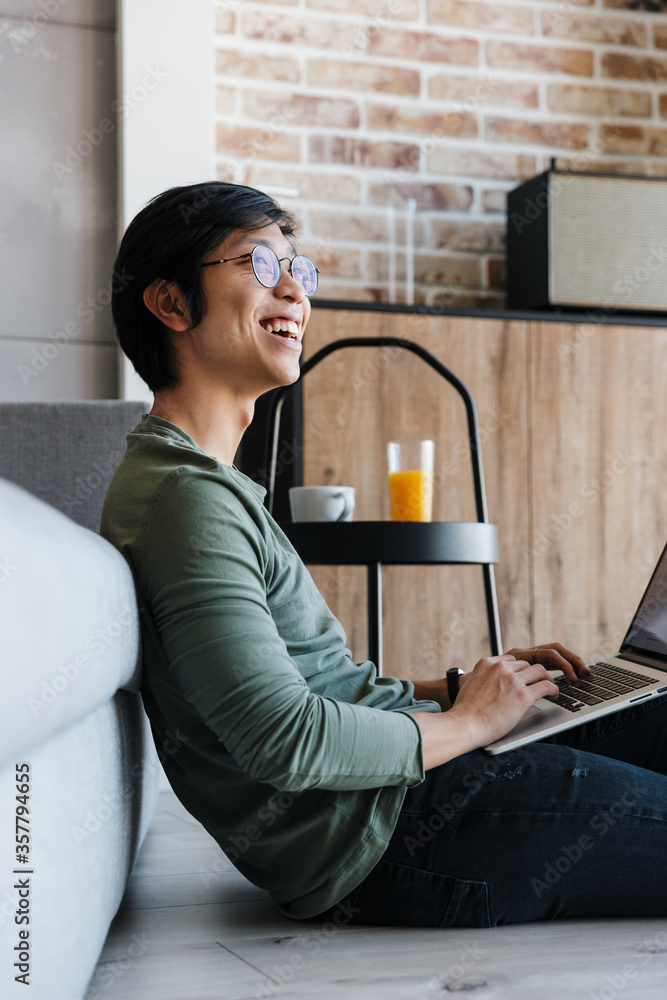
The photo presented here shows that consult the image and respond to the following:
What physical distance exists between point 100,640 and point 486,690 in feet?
1.67

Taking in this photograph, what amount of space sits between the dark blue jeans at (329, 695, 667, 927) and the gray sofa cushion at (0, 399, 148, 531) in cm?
113

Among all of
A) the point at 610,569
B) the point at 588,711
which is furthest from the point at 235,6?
the point at 588,711

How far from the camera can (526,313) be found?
2.72 m

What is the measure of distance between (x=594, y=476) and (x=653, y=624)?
1.33m

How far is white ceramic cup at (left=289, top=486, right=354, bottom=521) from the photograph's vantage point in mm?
1885

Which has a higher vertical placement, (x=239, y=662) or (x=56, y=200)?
(x=56, y=200)

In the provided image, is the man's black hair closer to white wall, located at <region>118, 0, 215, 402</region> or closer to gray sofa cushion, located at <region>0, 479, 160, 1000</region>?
gray sofa cushion, located at <region>0, 479, 160, 1000</region>

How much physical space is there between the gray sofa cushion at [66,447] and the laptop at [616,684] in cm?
109

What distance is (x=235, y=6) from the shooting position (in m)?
2.95

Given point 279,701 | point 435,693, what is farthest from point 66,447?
point 279,701
